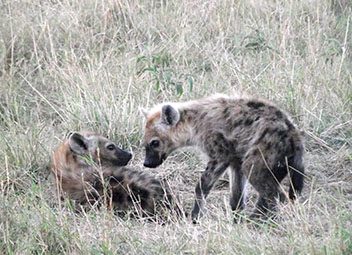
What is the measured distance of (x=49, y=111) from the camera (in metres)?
7.64

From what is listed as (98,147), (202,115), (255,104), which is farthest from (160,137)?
(255,104)

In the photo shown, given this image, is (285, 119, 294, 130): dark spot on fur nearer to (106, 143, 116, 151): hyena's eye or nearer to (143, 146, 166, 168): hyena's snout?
(143, 146, 166, 168): hyena's snout

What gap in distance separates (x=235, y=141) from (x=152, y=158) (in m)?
0.66

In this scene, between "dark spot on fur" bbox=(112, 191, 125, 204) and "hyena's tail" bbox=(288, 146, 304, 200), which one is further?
"dark spot on fur" bbox=(112, 191, 125, 204)

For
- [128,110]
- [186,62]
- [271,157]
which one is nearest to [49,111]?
[128,110]

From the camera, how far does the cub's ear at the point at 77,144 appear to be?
6.33m

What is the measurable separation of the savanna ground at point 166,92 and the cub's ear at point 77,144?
1.11ft

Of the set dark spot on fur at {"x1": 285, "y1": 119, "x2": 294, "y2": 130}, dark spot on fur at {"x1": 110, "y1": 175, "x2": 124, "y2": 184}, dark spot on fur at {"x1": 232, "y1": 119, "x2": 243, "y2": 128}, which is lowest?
dark spot on fur at {"x1": 110, "y1": 175, "x2": 124, "y2": 184}

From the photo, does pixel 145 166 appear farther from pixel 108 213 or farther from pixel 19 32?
pixel 19 32

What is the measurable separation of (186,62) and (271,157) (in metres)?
2.59

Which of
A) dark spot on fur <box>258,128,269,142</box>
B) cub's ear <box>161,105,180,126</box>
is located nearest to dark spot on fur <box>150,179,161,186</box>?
cub's ear <box>161,105,180,126</box>

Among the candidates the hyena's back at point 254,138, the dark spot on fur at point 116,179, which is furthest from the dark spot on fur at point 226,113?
the dark spot on fur at point 116,179

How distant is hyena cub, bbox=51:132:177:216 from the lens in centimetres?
586

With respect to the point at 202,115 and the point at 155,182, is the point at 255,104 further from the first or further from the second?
the point at 155,182
